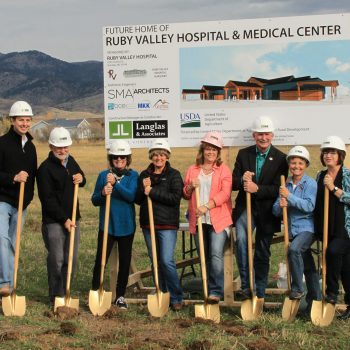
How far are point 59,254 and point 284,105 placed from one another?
3.45 meters

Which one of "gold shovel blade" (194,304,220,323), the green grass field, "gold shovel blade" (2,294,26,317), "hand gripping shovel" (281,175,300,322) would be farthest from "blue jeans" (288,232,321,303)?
"gold shovel blade" (2,294,26,317)

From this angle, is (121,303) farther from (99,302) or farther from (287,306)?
(287,306)

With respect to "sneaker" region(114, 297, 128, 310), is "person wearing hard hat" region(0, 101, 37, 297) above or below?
above

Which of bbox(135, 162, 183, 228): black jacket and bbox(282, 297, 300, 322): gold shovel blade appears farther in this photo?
bbox(135, 162, 183, 228): black jacket

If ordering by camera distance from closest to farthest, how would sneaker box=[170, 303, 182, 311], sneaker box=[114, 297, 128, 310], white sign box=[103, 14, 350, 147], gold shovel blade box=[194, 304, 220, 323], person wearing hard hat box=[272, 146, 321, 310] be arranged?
person wearing hard hat box=[272, 146, 321, 310] < gold shovel blade box=[194, 304, 220, 323] < sneaker box=[170, 303, 182, 311] < sneaker box=[114, 297, 128, 310] < white sign box=[103, 14, 350, 147]

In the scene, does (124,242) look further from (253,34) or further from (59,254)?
(253,34)

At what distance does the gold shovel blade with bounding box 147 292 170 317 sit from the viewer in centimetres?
878

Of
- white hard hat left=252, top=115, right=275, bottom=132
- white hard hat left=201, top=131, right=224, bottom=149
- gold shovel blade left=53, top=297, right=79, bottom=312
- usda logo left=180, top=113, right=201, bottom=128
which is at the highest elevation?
usda logo left=180, top=113, right=201, bottom=128

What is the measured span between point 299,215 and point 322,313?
1.12m

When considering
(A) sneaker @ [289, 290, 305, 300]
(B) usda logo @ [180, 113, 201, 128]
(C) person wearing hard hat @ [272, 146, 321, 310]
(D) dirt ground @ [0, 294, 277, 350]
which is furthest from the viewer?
(B) usda logo @ [180, 113, 201, 128]

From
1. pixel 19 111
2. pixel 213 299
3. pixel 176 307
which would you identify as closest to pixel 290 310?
pixel 213 299

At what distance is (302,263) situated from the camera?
838 centimetres

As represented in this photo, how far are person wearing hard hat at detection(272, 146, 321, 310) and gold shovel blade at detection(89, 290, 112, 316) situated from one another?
2.18 meters

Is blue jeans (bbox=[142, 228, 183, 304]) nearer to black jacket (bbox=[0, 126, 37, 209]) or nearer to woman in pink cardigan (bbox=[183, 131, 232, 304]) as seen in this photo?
woman in pink cardigan (bbox=[183, 131, 232, 304])
